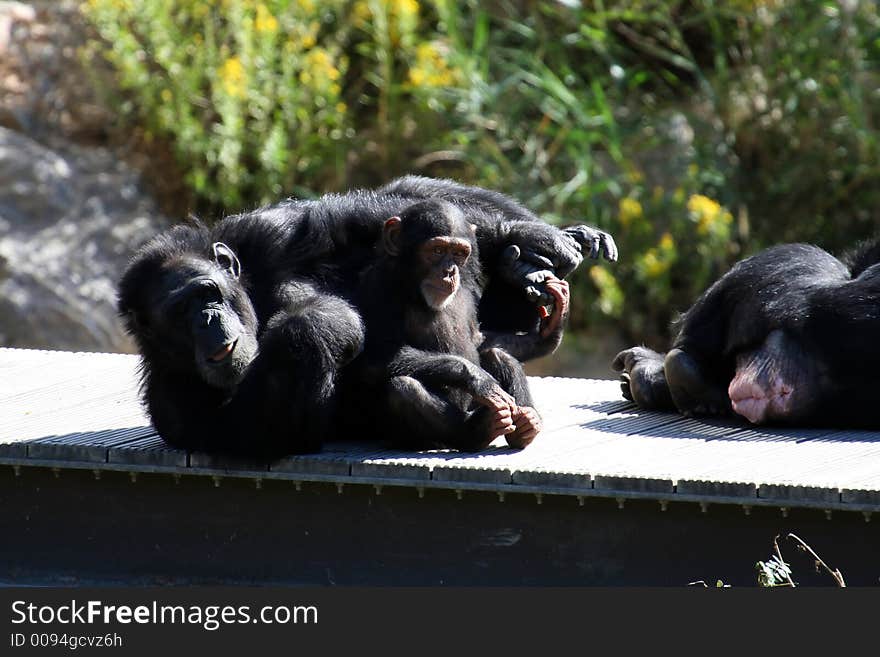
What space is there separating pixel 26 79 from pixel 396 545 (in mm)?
8185

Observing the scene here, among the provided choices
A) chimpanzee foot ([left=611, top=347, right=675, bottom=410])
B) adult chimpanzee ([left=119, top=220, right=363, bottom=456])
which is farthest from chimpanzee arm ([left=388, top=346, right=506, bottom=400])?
chimpanzee foot ([left=611, top=347, right=675, bottom=410])

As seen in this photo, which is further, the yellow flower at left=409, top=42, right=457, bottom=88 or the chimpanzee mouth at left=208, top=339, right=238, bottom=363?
the yellow flower at left=409, top=42, right=457, bottom=88

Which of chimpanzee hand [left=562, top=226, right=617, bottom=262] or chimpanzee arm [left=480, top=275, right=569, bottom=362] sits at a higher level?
chimpanzee hand [left=562, top=226, right=617, bottom=262]

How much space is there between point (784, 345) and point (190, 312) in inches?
85.9

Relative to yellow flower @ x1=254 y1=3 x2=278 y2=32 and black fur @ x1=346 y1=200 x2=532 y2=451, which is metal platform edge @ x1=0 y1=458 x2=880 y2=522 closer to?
black fur @ x1=346 y1=200 x2=532 y2=451

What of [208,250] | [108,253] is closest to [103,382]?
[208,250]

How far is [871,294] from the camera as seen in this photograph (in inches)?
204

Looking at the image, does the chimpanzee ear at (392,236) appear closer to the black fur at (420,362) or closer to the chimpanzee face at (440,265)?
the black fur at (420,362)

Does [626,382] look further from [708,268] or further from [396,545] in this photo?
[708,268]

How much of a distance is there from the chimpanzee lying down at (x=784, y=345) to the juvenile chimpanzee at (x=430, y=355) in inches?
31.0

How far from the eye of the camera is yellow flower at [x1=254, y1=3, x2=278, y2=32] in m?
10.4

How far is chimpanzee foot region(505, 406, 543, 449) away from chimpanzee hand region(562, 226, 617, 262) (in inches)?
39.3

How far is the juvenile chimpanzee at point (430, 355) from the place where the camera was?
4.78 metres

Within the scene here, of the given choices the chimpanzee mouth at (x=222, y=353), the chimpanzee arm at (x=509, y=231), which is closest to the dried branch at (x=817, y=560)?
the chimpanzee arm at (x=509, y=231)
